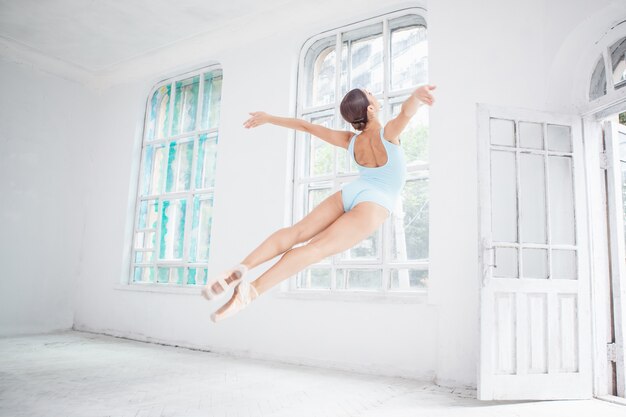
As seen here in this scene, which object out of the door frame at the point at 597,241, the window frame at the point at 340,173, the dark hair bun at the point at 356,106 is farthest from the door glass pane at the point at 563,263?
the dark hair bun at the point at 356,106

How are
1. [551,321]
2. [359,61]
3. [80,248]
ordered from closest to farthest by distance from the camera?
1. [551,321]
2. [359,61]
3. [80,248]

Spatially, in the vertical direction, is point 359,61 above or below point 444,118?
above

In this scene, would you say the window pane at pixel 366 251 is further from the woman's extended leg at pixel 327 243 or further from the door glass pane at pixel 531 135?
the woman's extended leg at pixel 327 243

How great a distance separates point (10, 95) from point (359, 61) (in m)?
4.89

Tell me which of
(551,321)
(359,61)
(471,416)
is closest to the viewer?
(471,416)

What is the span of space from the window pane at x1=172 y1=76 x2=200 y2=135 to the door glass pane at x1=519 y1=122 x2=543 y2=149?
4.23 m

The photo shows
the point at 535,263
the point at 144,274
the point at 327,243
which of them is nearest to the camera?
the point at 327,243

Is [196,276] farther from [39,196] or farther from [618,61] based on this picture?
[618,61]

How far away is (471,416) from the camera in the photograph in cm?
297

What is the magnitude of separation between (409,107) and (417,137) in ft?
8.06

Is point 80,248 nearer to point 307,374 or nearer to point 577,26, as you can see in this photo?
point 307,374

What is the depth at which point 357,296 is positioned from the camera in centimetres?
439

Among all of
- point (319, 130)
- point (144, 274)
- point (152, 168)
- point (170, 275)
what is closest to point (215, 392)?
point (319, 130)

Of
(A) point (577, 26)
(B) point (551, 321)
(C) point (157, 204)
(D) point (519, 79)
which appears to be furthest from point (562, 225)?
(C) point (157, 204)
